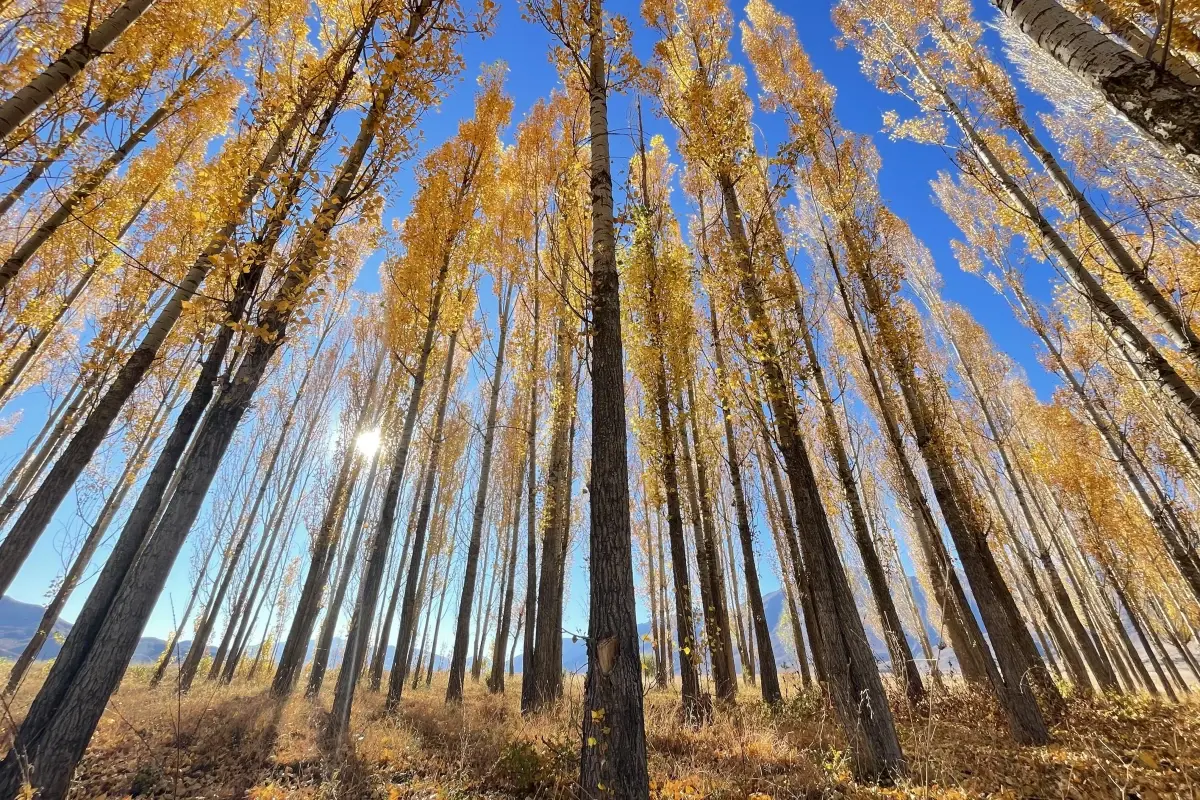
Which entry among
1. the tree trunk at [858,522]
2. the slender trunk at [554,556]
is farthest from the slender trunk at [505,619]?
the tree trunk at [858,522]

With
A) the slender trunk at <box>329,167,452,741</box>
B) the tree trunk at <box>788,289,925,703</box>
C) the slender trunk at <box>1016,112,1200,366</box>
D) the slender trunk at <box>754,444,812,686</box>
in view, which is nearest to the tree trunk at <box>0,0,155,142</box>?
the slender trunk at <box>329,167,452,741</box>

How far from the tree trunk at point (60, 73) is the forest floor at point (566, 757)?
4.06 m

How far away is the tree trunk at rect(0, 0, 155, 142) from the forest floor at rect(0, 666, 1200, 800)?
4.06m

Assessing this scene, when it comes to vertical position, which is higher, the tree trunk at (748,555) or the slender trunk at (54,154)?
the slender trunk at (54,154)

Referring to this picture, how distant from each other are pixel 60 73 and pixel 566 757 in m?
6.64

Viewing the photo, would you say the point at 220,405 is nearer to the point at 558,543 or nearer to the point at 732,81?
the point at 558,543

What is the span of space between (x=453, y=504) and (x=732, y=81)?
1540cm

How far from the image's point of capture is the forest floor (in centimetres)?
381

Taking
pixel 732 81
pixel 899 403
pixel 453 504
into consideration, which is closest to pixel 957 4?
pixel 732 81

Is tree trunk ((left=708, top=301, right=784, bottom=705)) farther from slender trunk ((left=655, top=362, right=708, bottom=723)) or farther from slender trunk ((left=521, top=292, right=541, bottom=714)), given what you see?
slender trunk ((left=521, top=292, right=541, bottom=714))

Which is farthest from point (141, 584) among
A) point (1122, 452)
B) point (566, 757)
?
point (1122, 452)

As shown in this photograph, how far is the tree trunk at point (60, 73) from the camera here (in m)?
2.92

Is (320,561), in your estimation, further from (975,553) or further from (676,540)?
(975,553)

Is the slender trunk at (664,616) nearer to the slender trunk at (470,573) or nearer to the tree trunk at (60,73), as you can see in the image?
the slender trunk at (470,573)
